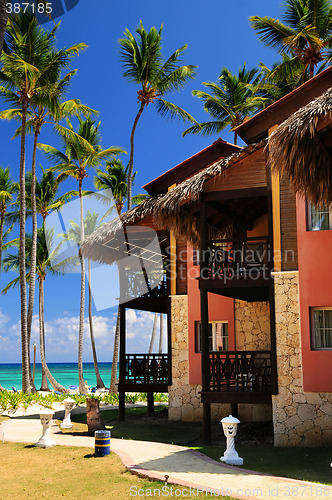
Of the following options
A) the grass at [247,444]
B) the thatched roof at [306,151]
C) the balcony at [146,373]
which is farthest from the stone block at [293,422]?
the balcony at [146,373]

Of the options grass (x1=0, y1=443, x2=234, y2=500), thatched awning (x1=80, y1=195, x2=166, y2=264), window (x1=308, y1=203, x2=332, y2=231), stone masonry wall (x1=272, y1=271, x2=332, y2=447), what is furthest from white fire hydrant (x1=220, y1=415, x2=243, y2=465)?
thatched awning (x1=80, y1=195, x2=166, y2=264)

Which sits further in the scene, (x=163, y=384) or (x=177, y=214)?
(x=163, y=384)

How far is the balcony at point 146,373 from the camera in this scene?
52.1ft

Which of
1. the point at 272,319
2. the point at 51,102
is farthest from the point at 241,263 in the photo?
the point at 51,102

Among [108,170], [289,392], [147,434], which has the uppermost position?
[108,170]

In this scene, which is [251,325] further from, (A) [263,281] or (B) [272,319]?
(A) [263,281]

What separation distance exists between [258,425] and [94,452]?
15.7 ft

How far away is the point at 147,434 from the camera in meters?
13.4

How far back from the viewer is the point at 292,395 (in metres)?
11.5

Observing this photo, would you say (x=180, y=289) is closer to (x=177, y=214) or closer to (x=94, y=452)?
(x=177, y=214)

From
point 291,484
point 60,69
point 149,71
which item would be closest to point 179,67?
point 149,71

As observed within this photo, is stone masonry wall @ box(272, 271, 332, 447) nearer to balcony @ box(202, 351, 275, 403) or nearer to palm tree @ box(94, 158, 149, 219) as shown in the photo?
balcony @ box(202, 351, 275, 403)

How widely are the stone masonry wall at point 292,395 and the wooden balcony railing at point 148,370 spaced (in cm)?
524

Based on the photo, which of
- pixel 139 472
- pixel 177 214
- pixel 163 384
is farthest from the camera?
pixel 163 384
